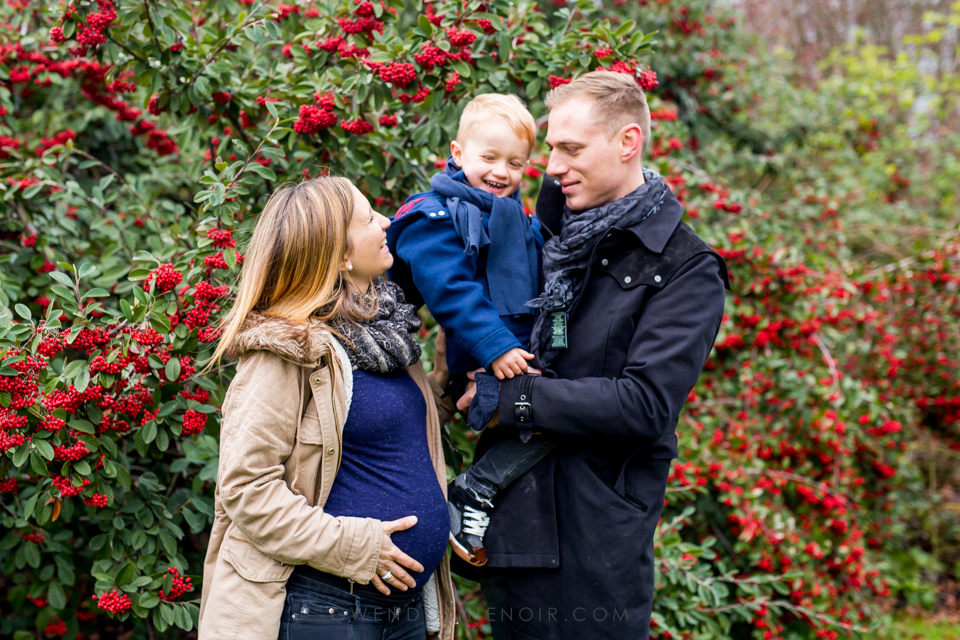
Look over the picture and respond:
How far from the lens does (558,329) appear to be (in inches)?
75.3

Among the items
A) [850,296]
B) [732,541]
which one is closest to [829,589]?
[732,541]

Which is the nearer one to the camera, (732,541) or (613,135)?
(613,135)

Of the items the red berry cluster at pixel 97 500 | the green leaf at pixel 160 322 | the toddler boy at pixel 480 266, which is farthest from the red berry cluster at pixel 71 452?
the toddler boy at pixel 480 266

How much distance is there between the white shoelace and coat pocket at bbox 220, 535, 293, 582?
0.49 metres

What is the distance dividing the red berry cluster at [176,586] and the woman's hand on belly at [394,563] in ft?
2.69

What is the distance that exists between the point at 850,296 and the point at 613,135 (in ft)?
8.96

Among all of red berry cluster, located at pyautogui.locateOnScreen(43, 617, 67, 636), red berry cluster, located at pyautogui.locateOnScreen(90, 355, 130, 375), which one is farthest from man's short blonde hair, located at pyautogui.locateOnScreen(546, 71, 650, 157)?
red berry cluster, located at pyautogui.locateOnScreen(43, 617, 67, 636)

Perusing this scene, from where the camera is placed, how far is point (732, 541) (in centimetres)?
377

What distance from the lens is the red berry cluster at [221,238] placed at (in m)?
2.17

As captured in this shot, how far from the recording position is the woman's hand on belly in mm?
1737

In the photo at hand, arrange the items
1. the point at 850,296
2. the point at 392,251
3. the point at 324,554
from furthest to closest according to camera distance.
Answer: the point at 850,296 < the point at 392,251 < the point at 324,554

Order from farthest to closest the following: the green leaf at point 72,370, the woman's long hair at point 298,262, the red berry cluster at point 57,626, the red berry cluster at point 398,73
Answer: the red berry cluster at point 57,626 → the red berry cluster at point 398,73 → the green leaf at point 72,370 → the woman's long hair at point 298,262

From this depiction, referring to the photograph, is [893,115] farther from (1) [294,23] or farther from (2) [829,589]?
(1) [294,23]

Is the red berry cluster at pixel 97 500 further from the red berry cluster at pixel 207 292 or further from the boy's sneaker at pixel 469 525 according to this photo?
the boy's sneaker at pixel 469 525
